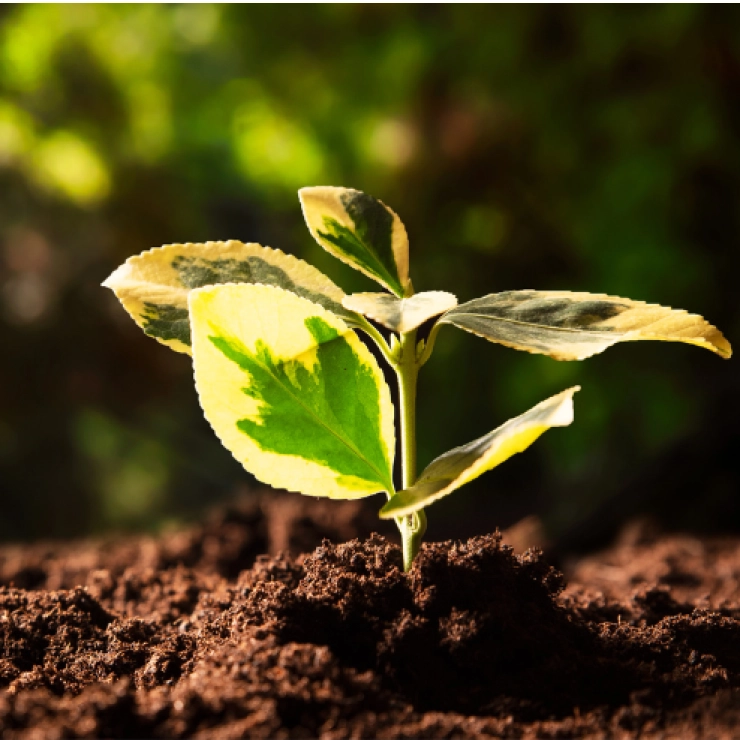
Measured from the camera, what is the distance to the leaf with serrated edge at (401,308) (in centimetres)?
59

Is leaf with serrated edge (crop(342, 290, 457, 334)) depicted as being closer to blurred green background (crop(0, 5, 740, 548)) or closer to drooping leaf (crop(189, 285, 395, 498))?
drooping leaf (crop(189, 285, 395, 498))

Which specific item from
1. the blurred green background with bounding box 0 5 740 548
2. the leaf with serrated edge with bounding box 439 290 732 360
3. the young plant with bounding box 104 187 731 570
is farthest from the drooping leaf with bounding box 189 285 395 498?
the blurred green background with bounding box 0 5 740 548

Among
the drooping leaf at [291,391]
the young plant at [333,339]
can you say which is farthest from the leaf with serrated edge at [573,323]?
the drooping leaf at [291,391]

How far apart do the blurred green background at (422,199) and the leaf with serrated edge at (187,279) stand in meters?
1.23

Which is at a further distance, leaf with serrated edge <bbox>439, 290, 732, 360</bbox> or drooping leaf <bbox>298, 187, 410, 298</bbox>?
drooping leaf <bbox>298, 187, 410, 298</bbox>

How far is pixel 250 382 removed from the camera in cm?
72

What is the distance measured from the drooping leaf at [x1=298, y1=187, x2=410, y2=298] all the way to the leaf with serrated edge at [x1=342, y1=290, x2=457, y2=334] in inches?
3.1

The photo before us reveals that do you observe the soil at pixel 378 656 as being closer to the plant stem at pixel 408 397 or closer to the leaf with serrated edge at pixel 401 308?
the plant stem at pixel 408 397

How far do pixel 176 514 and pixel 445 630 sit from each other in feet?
11.0

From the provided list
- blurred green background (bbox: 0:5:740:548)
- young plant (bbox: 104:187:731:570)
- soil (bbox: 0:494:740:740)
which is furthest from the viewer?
blurred green background (bbox: 0:5:740:548)

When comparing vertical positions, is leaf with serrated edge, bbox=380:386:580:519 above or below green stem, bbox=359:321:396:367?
below

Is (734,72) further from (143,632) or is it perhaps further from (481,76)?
(143,632)

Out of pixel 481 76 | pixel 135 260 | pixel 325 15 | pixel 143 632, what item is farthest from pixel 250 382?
pixel 325 15

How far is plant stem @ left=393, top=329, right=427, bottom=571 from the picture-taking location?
758 millimetres
